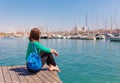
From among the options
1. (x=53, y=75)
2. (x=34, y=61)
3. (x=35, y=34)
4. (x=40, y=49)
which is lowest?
(x=53, y=75)

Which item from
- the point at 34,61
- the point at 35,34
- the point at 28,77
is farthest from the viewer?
the point at 35,34

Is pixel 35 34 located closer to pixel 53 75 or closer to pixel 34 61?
pixel 34 61

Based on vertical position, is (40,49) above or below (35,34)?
below

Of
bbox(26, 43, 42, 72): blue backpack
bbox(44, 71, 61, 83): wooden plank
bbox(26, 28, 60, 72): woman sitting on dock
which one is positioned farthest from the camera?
bbox(26, 28, 60, 72): woman sitting on dock

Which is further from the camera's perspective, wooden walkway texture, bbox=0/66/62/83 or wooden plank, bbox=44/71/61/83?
wooden plank, bbox=44/71/61/83

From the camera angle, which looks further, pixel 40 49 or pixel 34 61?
pixel 40 49

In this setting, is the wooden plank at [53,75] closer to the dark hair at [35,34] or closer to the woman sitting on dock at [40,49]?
the woman sitting on dock at [40,49]

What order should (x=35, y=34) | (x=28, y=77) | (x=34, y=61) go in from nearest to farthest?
(x=28, y=77), (x=34, y=61), (x=35, y=34)

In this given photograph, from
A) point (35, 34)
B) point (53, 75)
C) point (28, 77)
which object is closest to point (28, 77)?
point (28, 77)

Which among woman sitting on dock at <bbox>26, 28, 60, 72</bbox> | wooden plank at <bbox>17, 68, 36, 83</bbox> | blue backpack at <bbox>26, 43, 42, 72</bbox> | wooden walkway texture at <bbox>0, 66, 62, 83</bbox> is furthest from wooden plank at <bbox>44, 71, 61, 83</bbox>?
wooden plank at <bbox>17, 68, 36, 83</bbox>

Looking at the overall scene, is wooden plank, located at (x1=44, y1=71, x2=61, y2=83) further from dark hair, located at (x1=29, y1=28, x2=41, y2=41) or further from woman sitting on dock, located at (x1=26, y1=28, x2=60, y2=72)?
dark hair, located at (x1=29, y1=28, x2=41, y2=41)

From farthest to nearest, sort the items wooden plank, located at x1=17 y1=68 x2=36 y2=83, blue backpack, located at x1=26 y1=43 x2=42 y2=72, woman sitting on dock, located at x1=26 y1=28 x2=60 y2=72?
woman sitting on dock, located at x1=26 y1=28 x2=60 y2=72 → blue backpack, located at x1=26 y1=43 x2=42 y2=72 → wooden plank, located at x1=17 y1=68 x2=36 y2=83

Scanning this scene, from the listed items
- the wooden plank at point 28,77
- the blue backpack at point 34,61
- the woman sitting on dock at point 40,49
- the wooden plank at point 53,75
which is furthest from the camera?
the woman sitting on dock at point 40,49

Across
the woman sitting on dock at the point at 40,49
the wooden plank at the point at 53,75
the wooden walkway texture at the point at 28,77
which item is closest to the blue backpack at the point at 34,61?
the woman sitting on dock at the point at 40,49
